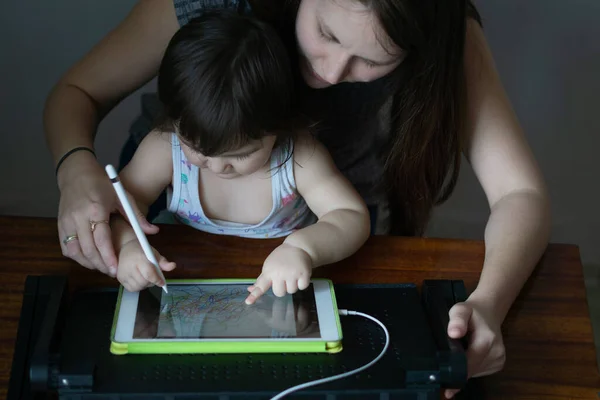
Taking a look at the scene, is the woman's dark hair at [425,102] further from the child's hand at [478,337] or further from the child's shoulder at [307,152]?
the child's hand at [478,337]

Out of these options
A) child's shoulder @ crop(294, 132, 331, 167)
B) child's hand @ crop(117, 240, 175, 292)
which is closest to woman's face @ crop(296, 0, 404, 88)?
child's shoulder @ crop(294, 132, 331, 167)

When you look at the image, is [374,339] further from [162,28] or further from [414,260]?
[162,28]

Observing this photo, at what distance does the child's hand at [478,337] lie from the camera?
0.89 metres

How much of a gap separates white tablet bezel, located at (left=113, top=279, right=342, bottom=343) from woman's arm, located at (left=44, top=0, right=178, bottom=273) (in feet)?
0.61

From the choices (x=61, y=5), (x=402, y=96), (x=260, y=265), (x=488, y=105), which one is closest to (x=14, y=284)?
(x=260, y=265)

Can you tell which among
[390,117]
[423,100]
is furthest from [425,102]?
[390,117]

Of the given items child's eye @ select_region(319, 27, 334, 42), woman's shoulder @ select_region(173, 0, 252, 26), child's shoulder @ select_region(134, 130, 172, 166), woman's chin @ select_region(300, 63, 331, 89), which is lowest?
child's shoulder @ select_region(134, 130, 172, 166)

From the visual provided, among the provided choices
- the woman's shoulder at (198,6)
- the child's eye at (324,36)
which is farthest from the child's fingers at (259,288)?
the woman's shoulder at (198,6)

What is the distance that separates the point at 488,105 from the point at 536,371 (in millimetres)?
465

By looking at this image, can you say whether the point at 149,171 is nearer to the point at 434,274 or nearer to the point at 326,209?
the point at 326,209

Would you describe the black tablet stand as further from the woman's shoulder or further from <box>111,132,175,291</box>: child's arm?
the woman's shoulder

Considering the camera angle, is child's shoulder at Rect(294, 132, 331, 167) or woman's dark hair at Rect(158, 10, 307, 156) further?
child's shoulder at Rect(294, 132, 331, 167)

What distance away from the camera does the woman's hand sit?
3.26 feet

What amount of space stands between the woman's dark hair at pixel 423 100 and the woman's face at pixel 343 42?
0.5 inches
